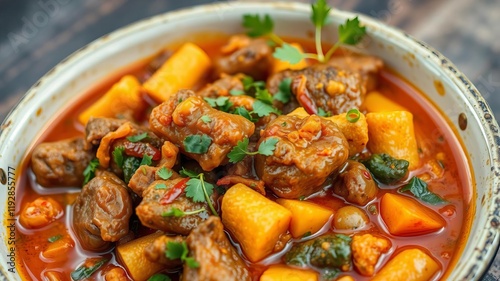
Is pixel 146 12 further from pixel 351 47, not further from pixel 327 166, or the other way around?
pixel 327 166

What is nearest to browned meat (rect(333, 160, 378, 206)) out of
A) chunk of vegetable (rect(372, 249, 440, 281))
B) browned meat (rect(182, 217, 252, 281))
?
chunk of vegetable (rect(372, 249, 440, 281))

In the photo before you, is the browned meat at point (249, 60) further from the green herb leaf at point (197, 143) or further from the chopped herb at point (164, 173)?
the chopped herb at point (164, 173)

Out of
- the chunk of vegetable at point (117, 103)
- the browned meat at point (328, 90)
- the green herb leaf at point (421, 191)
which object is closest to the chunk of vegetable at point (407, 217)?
the green herb leaf at point (421, 191)

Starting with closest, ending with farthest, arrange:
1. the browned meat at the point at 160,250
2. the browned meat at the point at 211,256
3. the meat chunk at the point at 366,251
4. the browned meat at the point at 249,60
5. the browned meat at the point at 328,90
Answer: the browned meat at the point at 211,256
the browned meat at the point at 160,250
the meat chunk at the point at 366,251
the browned meat at the point at 328,90
the browned meat at the point at 249,60

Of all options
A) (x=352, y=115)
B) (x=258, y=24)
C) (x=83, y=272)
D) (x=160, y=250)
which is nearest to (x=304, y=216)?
(x=352, y=115)

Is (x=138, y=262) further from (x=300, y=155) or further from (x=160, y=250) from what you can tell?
(x=300, y=155)

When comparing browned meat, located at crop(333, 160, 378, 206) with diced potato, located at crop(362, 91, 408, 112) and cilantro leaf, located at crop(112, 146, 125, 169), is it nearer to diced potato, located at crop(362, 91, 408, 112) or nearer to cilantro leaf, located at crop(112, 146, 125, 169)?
diced potato, located at crop(362, 91, 408, 112)

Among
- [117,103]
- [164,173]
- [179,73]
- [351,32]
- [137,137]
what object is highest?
[351,32]
